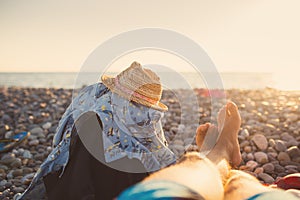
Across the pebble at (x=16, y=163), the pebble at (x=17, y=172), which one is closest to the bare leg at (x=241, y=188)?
the pebble at (x=17, y=172)

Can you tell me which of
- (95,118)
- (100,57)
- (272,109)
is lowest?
(272,109)

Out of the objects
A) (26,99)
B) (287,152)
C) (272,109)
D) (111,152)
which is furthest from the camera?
(26,99)

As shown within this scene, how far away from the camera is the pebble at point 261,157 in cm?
341

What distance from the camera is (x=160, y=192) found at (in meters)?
1.02

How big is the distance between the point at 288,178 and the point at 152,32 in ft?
3.39

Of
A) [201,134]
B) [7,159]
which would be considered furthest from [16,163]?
[201,134]

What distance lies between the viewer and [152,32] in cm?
192

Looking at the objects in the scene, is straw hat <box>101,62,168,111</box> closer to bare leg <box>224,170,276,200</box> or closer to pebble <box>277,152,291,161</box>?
bare leg <box>224,170,276,200</box>

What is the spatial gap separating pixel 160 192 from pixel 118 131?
90cm

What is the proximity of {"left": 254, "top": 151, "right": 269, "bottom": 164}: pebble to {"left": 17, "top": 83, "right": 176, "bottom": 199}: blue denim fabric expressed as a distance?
63.8 inches

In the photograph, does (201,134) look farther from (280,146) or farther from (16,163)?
(16,163)

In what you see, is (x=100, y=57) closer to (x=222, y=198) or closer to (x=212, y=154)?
(x=212, y=154)

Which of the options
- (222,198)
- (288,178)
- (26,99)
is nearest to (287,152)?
(288,178)

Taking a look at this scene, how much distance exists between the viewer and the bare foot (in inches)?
85.6
